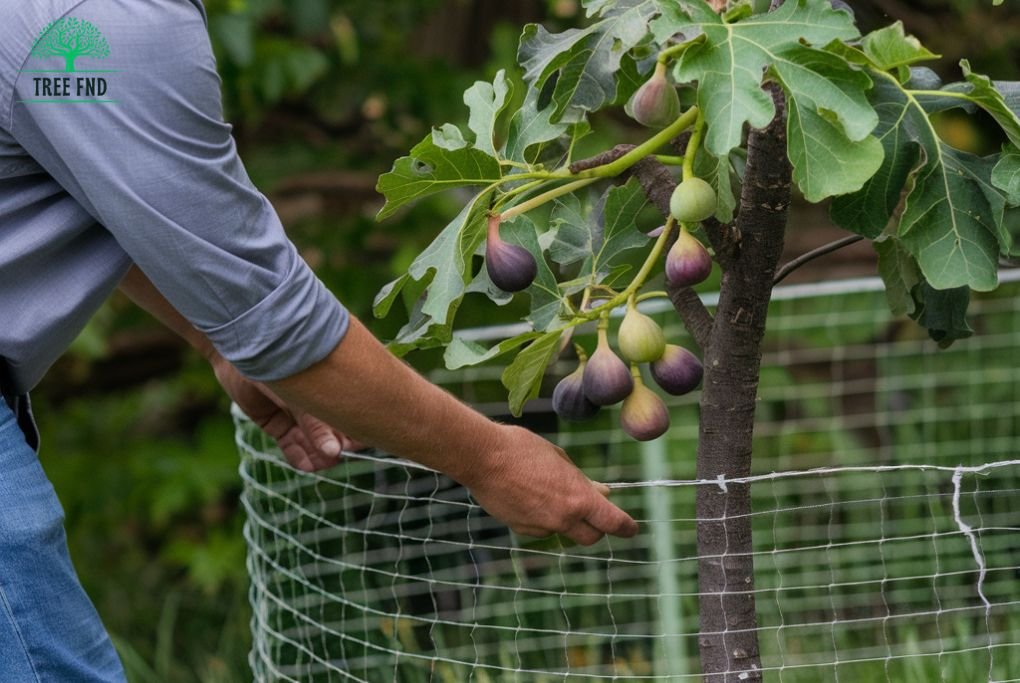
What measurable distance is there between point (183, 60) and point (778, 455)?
247cm

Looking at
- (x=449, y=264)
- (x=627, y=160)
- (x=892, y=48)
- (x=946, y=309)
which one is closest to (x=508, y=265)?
(x=449, y=264)

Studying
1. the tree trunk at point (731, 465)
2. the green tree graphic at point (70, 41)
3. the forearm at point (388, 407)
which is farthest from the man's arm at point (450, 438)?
the green tree graphic at point (70, 41)

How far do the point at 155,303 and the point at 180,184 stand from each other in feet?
2.16

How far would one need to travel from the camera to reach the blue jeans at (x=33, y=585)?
49.3 inches

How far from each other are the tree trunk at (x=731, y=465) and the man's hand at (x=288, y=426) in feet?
1.75

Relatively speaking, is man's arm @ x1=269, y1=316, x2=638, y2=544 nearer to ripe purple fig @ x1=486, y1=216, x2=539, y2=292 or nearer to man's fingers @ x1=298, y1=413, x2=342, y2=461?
ripe purple fig @ x1=486, y1=216, x2=539, y2=292

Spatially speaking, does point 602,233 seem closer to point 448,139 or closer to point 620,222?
point 620,222

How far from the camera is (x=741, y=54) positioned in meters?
1.05

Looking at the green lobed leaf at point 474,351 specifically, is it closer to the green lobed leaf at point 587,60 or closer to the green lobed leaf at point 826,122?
the green lobed leaf at point 587,60

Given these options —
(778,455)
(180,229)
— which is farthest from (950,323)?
(778,455)

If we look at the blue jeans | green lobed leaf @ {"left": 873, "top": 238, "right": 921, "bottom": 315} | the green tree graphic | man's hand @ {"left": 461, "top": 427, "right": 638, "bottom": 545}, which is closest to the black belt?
the blue jeans

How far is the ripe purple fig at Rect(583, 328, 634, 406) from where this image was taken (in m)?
1.25

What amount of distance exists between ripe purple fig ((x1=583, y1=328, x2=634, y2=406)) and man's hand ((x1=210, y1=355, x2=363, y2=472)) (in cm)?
50

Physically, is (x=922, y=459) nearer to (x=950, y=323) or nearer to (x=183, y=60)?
(x=950, y=323)
